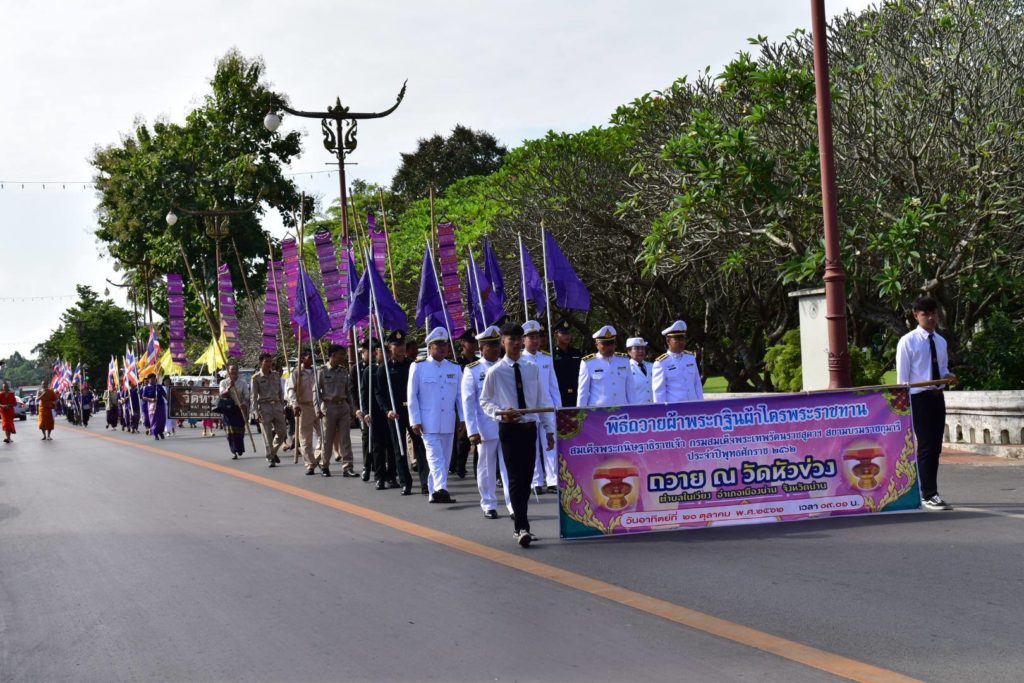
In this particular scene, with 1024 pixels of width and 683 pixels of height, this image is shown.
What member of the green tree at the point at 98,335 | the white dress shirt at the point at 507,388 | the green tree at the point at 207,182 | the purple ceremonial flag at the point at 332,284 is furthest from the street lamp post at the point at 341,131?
the green tree at the point at 98,335

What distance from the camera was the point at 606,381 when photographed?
41.4 feet

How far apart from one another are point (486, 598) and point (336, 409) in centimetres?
1000

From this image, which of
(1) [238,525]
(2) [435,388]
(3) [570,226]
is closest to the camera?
(1) [238,525]

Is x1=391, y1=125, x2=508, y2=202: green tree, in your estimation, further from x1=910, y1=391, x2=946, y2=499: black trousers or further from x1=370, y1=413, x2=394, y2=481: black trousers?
x1=910, y1=391, x2=946, y2=499: black trousers

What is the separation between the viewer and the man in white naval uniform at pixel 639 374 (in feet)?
42.2

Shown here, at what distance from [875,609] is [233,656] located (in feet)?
11.5

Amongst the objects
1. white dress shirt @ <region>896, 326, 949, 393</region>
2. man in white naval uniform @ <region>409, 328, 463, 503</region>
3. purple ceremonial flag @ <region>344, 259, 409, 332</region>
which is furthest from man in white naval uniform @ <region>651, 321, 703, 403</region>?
purple ceremonial flag @ <region>344, 259, 409, 332</region>

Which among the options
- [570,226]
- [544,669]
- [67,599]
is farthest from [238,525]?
[570,226]

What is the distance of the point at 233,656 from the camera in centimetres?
620

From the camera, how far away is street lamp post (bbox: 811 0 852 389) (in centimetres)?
1332

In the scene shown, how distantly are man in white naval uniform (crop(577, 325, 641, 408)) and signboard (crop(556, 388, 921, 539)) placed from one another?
271cm

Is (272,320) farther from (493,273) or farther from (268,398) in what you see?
(493,273)

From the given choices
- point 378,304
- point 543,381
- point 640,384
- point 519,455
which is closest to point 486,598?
point 519,455

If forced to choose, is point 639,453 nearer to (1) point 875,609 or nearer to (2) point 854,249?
(1) point 875,609
